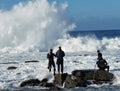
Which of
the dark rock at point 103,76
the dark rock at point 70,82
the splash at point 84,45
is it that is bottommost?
the dark rock at point 70,82

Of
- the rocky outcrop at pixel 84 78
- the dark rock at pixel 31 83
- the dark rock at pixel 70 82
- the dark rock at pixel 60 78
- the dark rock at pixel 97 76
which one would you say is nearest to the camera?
the dark rock at pixel 70 82

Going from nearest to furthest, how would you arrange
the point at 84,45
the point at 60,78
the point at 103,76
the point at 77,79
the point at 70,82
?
the point at 70,82 < the point at 77,79 < the point at 60,78 < the point at 103,76 < the point at 84,45

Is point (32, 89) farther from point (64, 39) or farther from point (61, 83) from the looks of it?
point (64, 39)

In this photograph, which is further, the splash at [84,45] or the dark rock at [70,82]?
the splash at [84,45]

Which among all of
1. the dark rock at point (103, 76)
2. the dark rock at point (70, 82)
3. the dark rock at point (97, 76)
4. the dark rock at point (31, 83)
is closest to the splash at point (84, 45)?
the dark rock at point (97, 76)

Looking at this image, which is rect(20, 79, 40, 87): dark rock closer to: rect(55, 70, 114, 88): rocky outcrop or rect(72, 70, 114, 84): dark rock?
rect(55, 70, 114, 88): rocky outcrop

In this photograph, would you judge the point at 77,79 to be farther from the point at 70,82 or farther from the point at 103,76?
the point at 103,76

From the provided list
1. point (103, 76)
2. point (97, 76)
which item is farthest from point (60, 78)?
point (103, 76)

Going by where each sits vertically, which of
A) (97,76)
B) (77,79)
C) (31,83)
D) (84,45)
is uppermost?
(84,45)

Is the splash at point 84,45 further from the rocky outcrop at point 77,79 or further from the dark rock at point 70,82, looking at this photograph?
the dark rock at point 70,82

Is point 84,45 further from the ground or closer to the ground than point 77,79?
further from the ground

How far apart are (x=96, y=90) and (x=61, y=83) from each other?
304 centimetres

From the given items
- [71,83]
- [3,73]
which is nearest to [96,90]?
[71,83]

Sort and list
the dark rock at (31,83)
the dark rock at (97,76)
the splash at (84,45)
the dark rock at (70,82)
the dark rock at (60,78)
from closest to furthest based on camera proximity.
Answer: the dark rock at (70,82)
the dark rock at (60,78)
the dark rock at (31,83)
the dark rock at (97,76)
the splash at (84,45)
